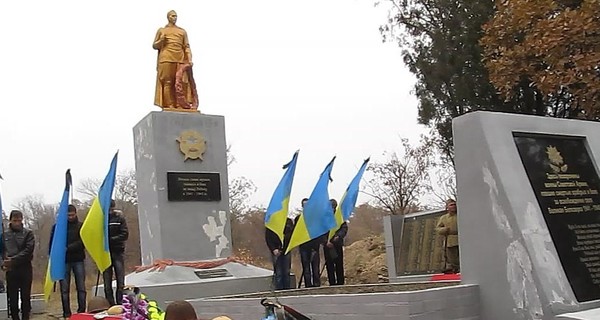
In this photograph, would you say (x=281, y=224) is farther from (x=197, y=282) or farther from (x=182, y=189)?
(x=182, y=189)

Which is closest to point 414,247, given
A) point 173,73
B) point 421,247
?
point 421,247

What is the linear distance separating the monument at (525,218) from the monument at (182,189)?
4.51m

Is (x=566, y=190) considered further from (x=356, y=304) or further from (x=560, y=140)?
(x=356, y=304)

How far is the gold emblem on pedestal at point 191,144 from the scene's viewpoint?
404 inches

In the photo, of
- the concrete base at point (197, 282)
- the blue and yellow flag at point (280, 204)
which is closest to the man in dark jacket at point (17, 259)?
the concrete base at point (197, 282)

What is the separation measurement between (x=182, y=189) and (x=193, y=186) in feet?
0.65

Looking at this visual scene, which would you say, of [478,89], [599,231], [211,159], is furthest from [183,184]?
[478,89]

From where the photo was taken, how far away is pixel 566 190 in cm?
598

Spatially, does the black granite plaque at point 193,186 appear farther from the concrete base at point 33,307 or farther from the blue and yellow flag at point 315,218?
the concrete base at point 33,307

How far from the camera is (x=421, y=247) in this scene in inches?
437

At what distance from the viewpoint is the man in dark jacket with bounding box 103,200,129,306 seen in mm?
8375

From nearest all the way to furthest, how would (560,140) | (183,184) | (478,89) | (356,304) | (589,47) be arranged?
(356,304) < (560,140) < (183,184) < (589,47) < (478,89)

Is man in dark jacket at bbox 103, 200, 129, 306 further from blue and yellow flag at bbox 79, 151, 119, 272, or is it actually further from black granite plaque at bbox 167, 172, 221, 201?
black granite plaque at bbox 167, 172, 221, 201

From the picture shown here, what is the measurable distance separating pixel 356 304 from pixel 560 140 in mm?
2495
